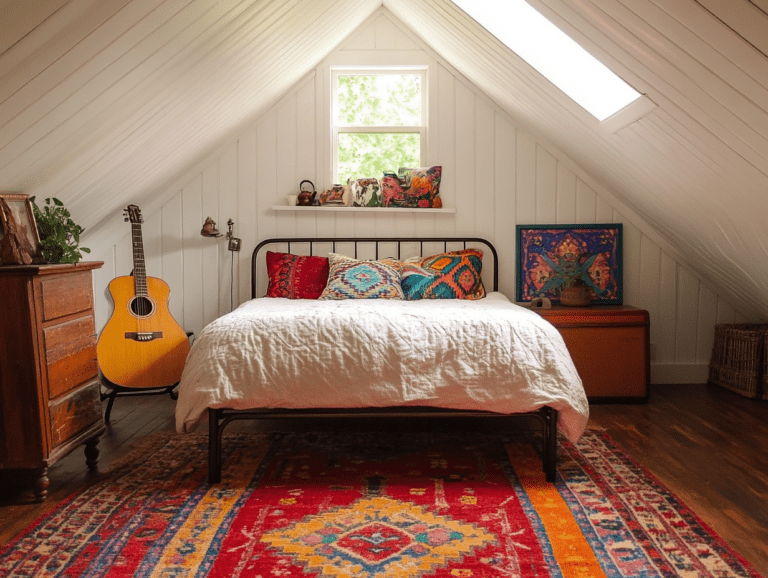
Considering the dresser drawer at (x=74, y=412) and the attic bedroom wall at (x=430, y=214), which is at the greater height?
the attic bedroom wall at (x=430, y=214)

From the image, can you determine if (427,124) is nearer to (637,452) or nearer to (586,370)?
(586,370)

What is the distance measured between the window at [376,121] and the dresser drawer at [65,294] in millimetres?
2213

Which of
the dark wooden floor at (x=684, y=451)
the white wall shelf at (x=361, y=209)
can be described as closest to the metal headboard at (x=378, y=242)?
the white wall shelf at (x=361, y=209)

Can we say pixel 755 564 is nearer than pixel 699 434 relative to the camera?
Yes

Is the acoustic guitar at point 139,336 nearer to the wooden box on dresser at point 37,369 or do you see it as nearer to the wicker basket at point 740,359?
the wooden box on dresser at point 37,369

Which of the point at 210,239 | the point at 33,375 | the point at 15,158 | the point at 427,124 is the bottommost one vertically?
the point at 33,375

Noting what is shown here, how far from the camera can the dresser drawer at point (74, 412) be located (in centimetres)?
250

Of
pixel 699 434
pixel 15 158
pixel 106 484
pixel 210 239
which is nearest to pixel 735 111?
pixel 699 434

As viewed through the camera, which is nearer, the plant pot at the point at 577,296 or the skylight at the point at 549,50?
the skylight at the point at 549,50

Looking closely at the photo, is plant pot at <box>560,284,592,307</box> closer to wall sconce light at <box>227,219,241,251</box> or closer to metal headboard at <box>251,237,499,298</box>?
metal headboard at <box>251,237,499,298</box>

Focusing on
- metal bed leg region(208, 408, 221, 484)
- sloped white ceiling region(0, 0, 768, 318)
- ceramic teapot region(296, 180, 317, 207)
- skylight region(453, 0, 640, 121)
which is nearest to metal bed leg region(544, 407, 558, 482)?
sloped white ceiling region(0, 0, 768, 318)

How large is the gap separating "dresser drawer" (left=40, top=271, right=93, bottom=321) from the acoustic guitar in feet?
3.41

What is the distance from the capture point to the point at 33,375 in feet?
7.83

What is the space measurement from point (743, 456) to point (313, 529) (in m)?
1.98
